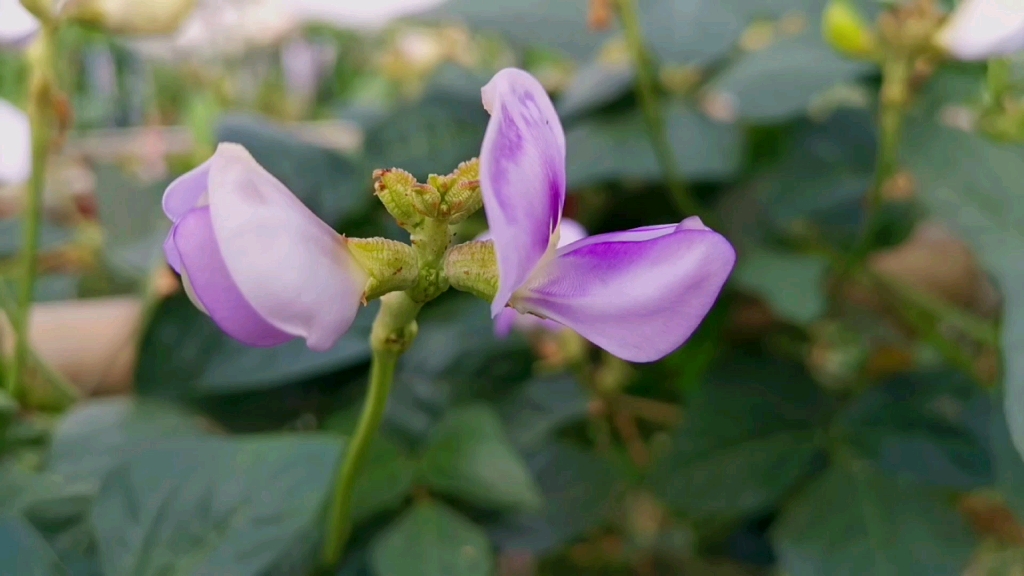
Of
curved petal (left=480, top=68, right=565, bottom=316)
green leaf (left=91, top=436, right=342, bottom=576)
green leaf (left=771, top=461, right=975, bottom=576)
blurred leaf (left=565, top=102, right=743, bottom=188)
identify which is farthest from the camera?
blurred leaf (left=565, top=102, right=743, bottom=188)

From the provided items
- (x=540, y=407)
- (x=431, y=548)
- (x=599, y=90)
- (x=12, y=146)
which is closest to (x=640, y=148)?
(x=599, y=90)

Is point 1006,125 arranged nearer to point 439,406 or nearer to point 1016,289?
point 1016,289

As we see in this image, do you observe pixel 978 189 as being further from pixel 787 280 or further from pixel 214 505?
pixel 214 505

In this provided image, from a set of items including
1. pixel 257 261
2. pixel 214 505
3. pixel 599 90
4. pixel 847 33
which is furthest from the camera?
pixel 599 90

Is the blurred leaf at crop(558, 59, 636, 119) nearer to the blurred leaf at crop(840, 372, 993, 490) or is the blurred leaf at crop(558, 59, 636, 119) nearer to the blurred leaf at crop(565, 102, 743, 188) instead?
the blurred leaf at crop(565, 102, 743, 188)

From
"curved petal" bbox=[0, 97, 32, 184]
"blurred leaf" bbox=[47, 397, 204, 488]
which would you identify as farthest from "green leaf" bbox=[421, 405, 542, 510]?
"curved petal" bbox=[0, 97, 32, 184]
